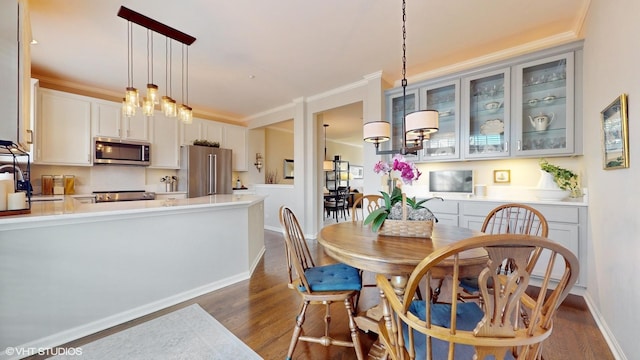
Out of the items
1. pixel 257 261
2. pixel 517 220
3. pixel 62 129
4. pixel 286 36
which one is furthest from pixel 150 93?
pixel 517 220

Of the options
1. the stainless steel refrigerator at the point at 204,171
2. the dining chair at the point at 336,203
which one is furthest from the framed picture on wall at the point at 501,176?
the stainless steel refrigerator at the point at 204,171

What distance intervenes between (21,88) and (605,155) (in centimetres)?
422

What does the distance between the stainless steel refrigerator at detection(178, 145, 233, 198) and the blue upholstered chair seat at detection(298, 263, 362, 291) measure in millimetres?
3993

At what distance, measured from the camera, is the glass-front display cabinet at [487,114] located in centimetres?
294

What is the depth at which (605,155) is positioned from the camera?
1859mm

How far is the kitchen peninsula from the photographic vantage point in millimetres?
1630

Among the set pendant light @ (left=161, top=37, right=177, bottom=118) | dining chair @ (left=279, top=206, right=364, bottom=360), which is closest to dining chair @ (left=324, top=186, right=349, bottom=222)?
pendant light @ (left=161, top=37, right=177, bottom=118)

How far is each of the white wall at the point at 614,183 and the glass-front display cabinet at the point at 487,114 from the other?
0.68 meters

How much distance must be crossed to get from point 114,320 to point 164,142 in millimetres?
3681

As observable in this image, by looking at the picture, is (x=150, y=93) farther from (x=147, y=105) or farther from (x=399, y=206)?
(x=399, y=206)

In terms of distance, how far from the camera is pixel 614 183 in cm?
173

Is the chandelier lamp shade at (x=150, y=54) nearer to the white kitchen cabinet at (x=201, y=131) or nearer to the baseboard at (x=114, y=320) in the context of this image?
the baseboard at (x=114, y=320)

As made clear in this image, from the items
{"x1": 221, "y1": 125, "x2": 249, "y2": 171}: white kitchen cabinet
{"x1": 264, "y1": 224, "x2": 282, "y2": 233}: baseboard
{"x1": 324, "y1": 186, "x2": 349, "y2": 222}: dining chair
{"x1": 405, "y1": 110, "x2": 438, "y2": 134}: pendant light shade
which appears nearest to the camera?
{"x1": 405, "y1": 110, "x2": 438, "y2": 134}: pendant light shade

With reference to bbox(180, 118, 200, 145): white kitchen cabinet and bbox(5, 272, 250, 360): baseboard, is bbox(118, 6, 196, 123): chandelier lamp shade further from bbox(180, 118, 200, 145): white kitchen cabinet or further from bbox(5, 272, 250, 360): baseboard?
bbox(180, 118, 200, 145): white kitchen cabinet
